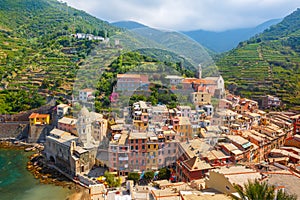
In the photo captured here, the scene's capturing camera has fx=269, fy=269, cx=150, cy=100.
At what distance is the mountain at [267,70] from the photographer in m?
9.67

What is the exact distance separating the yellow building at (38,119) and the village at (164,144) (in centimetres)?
160

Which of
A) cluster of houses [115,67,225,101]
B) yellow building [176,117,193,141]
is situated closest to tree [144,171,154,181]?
yellow building [176,117,193,141]

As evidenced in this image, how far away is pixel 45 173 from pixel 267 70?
965 cm

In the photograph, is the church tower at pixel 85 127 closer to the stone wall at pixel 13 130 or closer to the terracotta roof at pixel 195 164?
the terracotta roof at pixel 195 164

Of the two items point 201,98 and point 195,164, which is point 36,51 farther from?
point 195,164

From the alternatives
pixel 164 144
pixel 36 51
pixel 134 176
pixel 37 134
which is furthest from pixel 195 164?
pixel 36 51

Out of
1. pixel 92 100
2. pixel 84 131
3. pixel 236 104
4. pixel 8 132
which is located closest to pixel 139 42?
pixel 84 131

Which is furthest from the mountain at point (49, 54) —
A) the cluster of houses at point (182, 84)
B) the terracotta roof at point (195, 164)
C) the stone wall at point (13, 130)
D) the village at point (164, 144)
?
the terracotta roof at point (195, 164)

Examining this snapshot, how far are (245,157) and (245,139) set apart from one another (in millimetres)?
544

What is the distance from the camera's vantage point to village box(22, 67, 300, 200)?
4.21 meters

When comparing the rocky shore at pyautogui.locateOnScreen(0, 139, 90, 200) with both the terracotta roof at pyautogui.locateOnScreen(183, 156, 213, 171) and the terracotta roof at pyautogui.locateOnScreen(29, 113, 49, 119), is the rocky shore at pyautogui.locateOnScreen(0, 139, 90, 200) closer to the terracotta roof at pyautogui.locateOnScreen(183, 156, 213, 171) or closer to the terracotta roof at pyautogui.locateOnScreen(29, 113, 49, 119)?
the terracotta roof at pyautogui.locateOnScreen(29, 113, 49, 119)

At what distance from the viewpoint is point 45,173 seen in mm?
5523

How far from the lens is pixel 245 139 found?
206 inches

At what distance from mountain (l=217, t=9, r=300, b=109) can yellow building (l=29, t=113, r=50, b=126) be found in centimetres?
653
